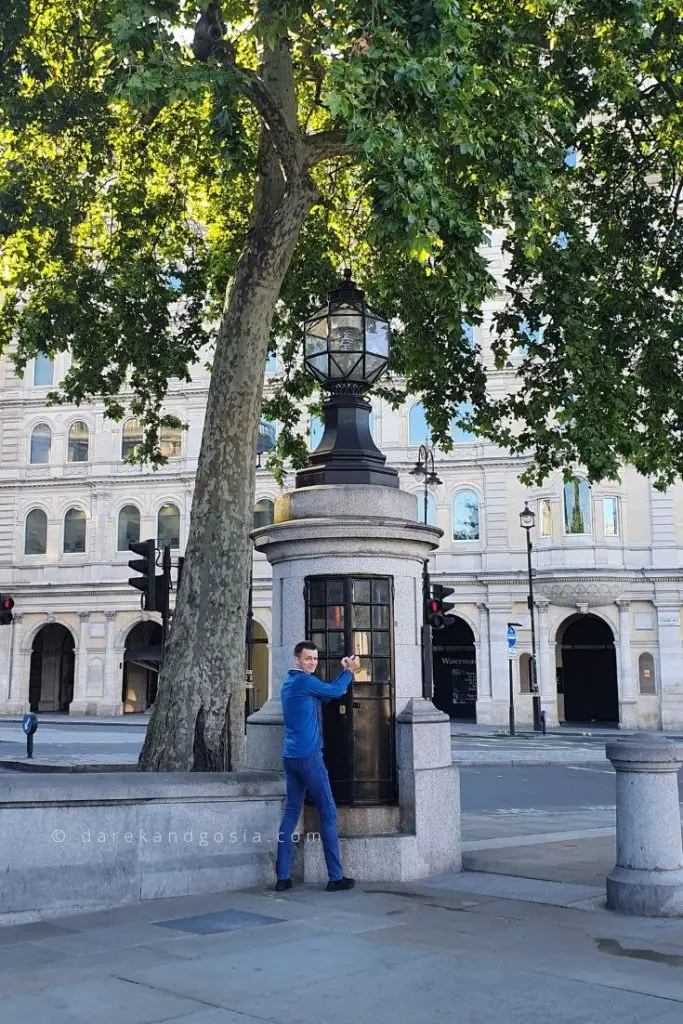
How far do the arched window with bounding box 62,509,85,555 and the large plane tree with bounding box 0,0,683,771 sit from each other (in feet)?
79.9

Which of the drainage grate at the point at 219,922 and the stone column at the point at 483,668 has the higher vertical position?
the stone column at the point at 483,668

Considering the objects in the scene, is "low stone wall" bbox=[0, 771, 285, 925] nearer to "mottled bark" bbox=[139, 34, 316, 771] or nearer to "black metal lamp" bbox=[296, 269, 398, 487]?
"mottled bark" bbox=[139, 34, 316, 771]

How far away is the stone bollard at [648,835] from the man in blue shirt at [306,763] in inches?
78.1

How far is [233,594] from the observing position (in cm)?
1068

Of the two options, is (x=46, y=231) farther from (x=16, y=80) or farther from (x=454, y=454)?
(x=454, y=454)

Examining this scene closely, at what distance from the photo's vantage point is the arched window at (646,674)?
36.2 m

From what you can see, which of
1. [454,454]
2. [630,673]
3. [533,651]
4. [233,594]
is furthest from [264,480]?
[233,594]

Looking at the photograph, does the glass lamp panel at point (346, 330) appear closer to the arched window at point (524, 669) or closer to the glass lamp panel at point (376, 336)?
the glass lamp panel at point (376, 336)

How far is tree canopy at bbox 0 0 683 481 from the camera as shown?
31.1ft

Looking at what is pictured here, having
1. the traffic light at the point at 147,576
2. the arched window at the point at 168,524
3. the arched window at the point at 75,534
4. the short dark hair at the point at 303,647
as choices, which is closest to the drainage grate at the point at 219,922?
the short dark hair at the point at 303,647

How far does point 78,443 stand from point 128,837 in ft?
124

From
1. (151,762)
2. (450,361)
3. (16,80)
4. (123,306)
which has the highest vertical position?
(16,80)

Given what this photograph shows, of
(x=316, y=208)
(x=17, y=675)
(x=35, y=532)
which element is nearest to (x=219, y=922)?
(x=316, y=208)

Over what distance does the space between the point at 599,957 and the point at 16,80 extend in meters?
13.0
